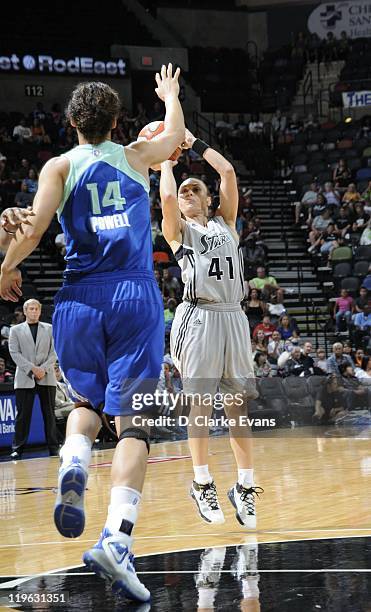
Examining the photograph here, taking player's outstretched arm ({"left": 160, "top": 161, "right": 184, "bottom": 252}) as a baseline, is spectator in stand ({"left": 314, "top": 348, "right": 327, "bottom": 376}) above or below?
below

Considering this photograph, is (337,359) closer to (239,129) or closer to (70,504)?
(239,129)

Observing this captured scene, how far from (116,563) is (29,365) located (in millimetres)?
8294

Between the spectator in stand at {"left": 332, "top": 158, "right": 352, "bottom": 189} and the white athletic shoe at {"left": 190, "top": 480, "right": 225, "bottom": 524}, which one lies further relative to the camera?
the spectator in stand at {"left": 332, "top": 158, "right": 352, "bottom": 189}

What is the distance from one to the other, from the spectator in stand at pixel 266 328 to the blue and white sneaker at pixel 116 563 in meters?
13.7

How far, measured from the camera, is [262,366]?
16.5m

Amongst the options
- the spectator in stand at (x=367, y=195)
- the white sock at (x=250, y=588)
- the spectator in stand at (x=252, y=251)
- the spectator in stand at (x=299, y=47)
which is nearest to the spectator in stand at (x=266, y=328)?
the spectator in stand at (x=252, y=251)

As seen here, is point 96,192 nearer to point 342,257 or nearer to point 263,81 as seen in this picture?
point 342,257

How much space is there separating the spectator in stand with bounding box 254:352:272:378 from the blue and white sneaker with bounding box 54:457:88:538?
40.1 feet

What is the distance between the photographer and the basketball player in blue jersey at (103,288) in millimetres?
4125

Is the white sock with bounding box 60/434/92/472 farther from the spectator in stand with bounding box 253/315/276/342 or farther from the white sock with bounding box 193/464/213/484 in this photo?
the spectator in stand with bounding box 253/315/276/342

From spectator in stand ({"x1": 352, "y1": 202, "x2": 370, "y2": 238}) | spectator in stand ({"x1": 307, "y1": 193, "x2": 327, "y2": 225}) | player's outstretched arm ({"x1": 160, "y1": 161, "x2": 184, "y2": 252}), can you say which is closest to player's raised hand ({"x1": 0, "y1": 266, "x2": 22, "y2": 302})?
player's outstretched arm ({"x1": 160, "y1": 161, "x2": 184, "y2": 252})

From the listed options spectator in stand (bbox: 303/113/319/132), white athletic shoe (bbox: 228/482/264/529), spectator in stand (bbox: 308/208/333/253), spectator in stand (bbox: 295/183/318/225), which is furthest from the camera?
spectator in stand (bbox: 303/113/319/132)

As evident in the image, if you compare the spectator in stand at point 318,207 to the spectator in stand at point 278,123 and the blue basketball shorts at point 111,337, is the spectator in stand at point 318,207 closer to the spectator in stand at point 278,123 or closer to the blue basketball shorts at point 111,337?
the spectator in stand at point 278,123

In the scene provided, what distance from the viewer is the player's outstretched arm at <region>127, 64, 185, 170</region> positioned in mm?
4445
